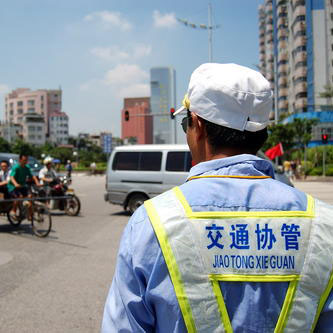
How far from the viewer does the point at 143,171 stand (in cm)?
1230

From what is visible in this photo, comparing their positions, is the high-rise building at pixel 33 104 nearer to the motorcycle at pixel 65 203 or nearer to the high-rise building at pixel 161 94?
the high-rise building at pixel 161 94

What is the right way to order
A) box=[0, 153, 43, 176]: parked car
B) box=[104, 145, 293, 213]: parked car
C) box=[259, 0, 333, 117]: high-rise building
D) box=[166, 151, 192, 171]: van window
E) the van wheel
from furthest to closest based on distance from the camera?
box=[259, 0, 333, 117]: high-rise building, box=[0, 153, 43, 176]: parked car, the van wheel, box=[104, 145, 293, 213]: parked car, box=[166, 151, 192, 171]: van window

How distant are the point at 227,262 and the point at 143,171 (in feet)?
36.2

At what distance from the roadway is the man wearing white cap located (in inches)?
119

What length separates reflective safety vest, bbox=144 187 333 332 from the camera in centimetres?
126

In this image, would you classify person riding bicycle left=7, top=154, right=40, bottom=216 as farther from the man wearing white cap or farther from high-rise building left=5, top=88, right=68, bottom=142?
high-rise building left=5, top=88, right=68, bottom=142

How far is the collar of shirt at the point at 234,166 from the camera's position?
4.58ft

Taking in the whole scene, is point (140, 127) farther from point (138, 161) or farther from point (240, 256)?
point (240, 256)

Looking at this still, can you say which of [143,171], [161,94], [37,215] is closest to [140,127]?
[161,94]

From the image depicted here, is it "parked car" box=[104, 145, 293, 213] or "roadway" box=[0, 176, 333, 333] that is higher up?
"parked car" box=[104, 145, 293, 213]

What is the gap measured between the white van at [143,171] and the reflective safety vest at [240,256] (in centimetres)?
1021

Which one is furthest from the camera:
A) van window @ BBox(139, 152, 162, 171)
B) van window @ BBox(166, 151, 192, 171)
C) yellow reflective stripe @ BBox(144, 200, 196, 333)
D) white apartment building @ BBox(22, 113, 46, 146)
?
white apartment building @ BBox(22, 113, 46, 146)

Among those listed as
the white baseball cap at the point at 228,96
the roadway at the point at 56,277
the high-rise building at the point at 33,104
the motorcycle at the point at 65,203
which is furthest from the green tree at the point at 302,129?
the high-rise building at the point at 33,104

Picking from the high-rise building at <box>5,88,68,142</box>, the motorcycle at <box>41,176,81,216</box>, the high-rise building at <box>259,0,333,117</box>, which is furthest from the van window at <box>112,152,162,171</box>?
the high-rise building at <box>5,88,68,142</box>
